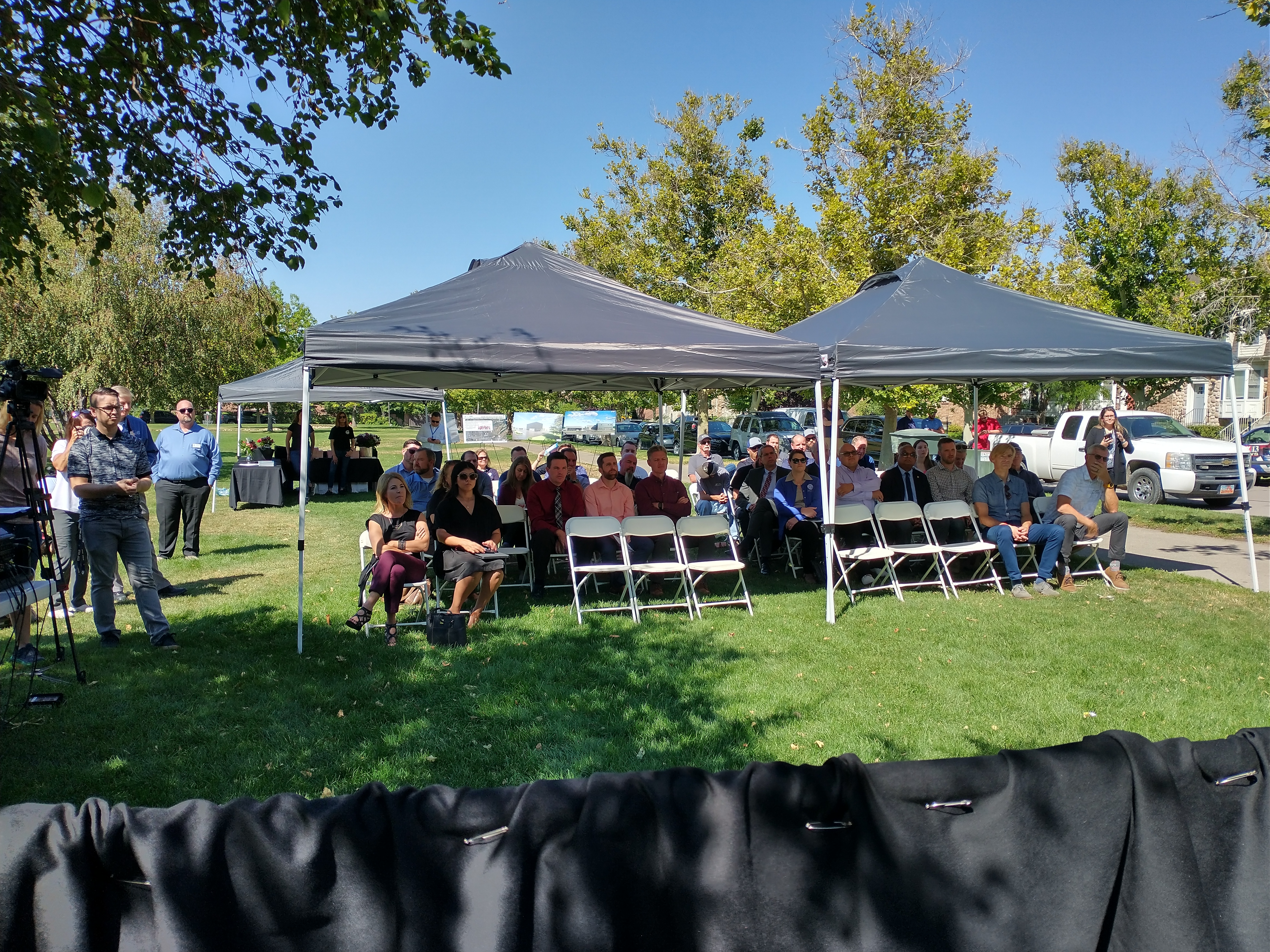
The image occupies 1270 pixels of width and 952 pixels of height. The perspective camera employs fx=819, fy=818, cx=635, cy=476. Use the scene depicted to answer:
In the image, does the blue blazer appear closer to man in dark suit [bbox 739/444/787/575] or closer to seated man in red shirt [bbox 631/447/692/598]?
man in dark suit [bbox 739/444/787/575]

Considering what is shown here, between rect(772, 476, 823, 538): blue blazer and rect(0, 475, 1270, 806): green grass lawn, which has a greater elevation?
rect(772, 476, 823, 538): blue blazer

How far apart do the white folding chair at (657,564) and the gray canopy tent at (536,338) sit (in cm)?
135

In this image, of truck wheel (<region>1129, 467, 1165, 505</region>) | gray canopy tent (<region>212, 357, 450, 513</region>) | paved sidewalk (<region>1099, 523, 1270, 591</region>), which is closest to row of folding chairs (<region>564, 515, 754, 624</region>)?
paved sidewalk (<region>1099, 523, 1270, 591</region>)

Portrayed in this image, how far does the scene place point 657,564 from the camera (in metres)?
7.11

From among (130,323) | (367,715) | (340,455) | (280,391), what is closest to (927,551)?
(367,715)

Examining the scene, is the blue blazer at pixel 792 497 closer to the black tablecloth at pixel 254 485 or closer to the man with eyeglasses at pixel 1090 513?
the man with eyeglasses at pixel 1090 513

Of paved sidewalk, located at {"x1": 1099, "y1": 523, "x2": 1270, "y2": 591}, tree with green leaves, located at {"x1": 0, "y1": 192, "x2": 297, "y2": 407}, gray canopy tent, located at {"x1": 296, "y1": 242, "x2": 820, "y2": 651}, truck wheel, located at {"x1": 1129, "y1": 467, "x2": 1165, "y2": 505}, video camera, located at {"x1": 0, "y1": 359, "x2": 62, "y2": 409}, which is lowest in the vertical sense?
paved sidewalk, located at {"x1": 1099, "y1": 523, "x2": 1270, "y2": 591}

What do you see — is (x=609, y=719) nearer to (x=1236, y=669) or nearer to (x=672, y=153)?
(x=1236, y=669)

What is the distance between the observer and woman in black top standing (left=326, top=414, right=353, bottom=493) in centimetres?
1727

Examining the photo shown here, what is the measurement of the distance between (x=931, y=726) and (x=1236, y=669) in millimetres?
2571

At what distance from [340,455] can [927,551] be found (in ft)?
43.9

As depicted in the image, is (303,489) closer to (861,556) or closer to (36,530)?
(36,530)

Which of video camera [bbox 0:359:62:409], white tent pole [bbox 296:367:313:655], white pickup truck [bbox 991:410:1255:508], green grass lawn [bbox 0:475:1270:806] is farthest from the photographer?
white pickup truck [bbox 991:410:1255:508]

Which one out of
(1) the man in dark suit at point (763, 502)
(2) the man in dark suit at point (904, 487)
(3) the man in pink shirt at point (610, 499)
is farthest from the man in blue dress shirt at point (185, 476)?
(2) the man in dark suit at point (904, 487)
